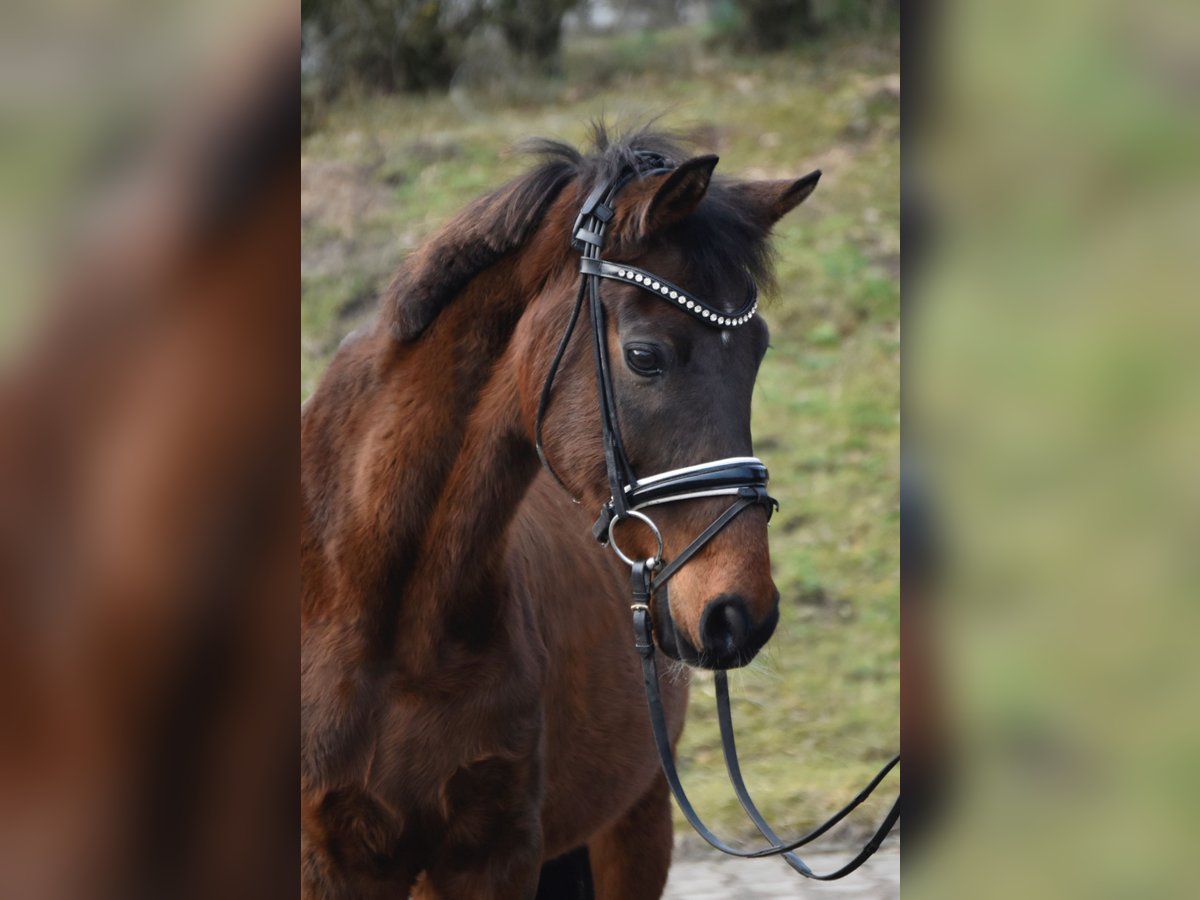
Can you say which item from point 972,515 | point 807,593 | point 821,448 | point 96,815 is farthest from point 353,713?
point 821,448

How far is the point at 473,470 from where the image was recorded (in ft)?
7.36

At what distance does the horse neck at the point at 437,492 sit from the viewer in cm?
224

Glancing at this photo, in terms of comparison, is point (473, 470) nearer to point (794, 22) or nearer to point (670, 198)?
point (670, 198)

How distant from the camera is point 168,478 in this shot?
0.52 metres

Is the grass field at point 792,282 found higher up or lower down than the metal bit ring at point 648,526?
lower down

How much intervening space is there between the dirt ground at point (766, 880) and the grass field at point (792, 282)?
0.53 ft

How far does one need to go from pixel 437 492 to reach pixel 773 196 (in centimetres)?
79

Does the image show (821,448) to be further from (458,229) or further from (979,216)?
(979,216)

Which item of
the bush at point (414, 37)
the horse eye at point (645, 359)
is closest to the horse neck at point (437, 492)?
the horse eye at point (645, 359)

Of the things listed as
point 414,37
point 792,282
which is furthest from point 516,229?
point 414,37

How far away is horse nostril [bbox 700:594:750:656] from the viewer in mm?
1919

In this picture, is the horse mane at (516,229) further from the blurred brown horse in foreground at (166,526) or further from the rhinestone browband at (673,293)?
the blurred brown horse in foreground at (166,526)

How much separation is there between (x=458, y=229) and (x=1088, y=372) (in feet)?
6.46

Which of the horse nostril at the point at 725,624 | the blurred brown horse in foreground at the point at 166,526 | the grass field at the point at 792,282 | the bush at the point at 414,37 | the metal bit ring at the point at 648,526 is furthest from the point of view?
the bush at the point at 414,37
